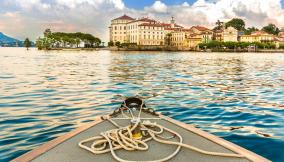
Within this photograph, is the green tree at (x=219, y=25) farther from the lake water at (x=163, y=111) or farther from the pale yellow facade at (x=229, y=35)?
the lake water at (x=163, y=111)

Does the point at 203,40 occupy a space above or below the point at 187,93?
above

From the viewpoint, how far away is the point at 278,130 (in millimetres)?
6762

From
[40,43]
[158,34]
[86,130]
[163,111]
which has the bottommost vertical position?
[163,111]

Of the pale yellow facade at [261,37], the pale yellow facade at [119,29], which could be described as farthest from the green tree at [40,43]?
Answer: the pale yellow facade at [261,37]

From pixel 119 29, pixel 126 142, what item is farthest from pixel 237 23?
pixel 126 142

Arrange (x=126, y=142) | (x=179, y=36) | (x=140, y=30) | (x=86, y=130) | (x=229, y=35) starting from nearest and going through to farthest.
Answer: (x=126, y=142) < (x=86, y=130) < (x=229, y=35) < (x=140, y=30) < (x=179, y=36)

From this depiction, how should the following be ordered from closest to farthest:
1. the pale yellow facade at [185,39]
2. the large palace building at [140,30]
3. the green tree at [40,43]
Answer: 1. the green tree at [40,43]
2. the pale yellow facade at [185,39]
3. the large palace building at [140,30]

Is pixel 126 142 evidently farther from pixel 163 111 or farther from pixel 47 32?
pixel 47 32

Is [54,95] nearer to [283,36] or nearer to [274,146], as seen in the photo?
[274,146]

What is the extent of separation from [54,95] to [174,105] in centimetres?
467

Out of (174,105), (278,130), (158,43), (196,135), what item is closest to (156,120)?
(196,135)

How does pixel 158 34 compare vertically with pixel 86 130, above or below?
above

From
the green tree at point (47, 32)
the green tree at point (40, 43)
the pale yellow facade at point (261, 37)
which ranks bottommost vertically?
the green tree at point (40, 43)

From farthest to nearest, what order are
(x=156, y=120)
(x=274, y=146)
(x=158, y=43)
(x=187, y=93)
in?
(x=158, y=43) < (x=187, y=93) < (x=274, y=146) < (x=156, y=120)
